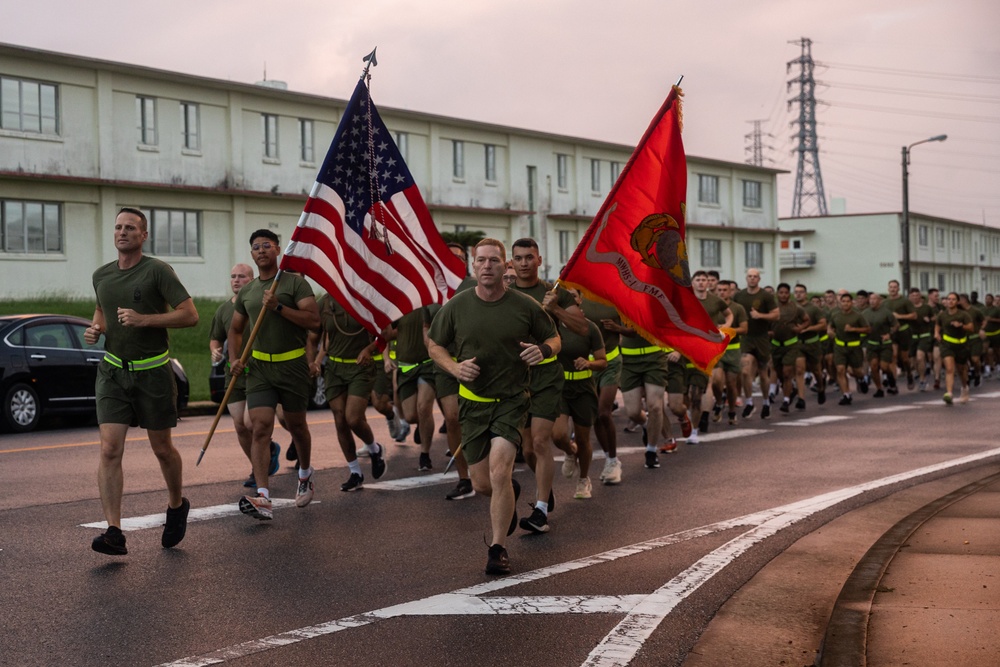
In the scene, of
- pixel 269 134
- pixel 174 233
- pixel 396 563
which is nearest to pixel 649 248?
pixel 396 563

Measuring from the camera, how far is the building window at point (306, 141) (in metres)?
44.9

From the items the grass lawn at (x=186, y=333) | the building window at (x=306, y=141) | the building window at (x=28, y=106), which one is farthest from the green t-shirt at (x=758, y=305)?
the building window at (x=306, y=141)

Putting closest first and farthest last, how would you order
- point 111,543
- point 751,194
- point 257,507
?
point 111,543 → point 257,507 → point 751,194

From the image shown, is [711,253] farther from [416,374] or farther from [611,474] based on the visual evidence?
[611,474]

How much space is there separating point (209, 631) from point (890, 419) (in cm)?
1428

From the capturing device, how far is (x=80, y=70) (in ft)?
125

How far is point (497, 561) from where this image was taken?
703cm

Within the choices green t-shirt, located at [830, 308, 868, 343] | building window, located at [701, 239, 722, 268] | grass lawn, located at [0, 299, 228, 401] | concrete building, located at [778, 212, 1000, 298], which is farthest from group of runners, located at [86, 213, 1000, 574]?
concrete building, located at [778, 212, 1000, 298]

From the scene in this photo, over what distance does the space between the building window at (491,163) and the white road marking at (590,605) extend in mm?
44197

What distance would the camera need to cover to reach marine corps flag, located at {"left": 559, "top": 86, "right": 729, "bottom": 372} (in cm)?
912

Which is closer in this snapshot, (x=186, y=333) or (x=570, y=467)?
(x=570, y=467)

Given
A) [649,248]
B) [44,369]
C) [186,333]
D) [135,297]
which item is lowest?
[44,369]

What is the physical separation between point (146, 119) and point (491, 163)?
1612cm

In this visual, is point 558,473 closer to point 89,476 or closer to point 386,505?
point 386,505
